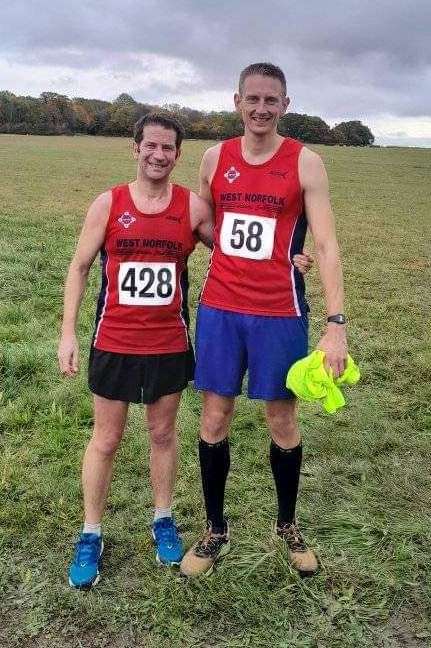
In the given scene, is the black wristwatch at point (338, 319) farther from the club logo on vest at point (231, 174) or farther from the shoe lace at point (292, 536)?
the shoe lace at point (292, 536)

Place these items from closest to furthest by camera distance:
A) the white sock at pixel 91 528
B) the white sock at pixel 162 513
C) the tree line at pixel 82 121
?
the white sock at pixel 91 528 < the white sock at pixel 162 513 < the tree line at pixel 82 121

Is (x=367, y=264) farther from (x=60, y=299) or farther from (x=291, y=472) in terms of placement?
(x=291, y=472)

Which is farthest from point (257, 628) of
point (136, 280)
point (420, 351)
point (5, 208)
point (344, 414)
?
point (5, 208)

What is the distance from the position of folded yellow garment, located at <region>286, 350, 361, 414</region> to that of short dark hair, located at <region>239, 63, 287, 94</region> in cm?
123

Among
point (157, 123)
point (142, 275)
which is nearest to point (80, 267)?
point (142, 275)

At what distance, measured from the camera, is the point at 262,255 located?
2.83 meters

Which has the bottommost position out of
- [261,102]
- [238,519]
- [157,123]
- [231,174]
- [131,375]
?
[238,519]

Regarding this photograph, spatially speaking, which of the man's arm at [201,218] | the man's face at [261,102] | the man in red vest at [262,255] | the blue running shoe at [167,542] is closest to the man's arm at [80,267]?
the man's arm at [201,218]

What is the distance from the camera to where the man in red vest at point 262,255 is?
111 inches

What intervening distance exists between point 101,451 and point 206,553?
29.5 inches

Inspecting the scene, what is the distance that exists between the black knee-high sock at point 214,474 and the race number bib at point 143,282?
2.62 ft

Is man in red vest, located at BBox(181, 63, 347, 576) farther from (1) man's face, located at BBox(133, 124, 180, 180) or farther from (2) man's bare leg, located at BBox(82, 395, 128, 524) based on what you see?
(2) man's bare leg, located at BBox(82, 395, 128, 524)

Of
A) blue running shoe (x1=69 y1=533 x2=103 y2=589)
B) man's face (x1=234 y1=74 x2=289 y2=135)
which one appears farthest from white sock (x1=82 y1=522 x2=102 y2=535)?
man's face (x1=234 y1=74 x2=289 y2=135)

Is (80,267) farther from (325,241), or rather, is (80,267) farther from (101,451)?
(325,241)
